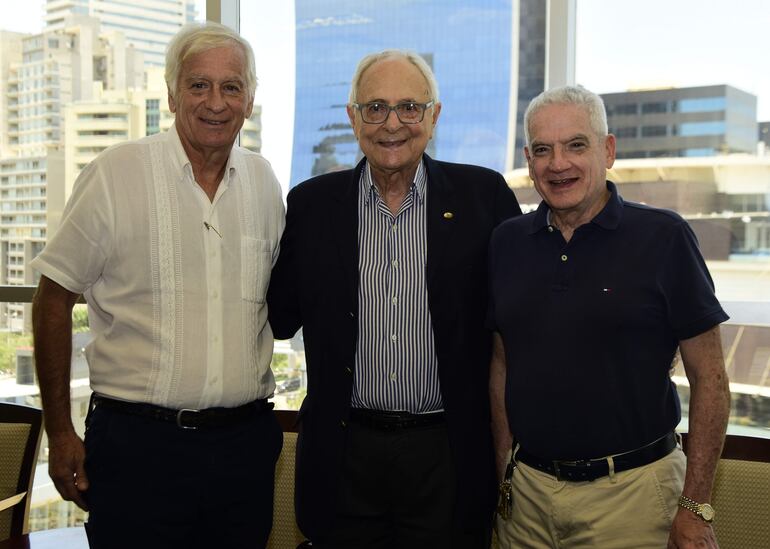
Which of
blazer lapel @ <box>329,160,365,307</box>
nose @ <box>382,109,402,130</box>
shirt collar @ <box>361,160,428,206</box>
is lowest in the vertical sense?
blazer lapel @ <box>329,160,365,307</box>

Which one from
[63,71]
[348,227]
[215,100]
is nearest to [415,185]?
[348,227]

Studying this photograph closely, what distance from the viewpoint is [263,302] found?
2195 mm

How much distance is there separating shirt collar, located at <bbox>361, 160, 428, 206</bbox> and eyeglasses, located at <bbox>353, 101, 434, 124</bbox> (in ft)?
0.50

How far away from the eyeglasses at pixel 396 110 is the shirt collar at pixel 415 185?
15 cm

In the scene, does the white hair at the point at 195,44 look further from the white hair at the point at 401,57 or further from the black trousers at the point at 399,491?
the black trousers at the point at 399,491

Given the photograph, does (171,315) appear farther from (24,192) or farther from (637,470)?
(24,192)

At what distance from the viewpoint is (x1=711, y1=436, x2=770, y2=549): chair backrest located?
222 cm

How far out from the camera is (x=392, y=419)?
2.11 m

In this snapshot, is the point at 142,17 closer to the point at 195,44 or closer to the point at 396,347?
the point at 195,44

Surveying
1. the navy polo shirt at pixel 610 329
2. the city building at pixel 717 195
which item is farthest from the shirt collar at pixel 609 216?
the city building at pixel 717 195

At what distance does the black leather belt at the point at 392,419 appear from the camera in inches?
83.0

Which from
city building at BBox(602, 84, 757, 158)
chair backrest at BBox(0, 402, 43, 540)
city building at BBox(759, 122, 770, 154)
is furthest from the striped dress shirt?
city building at BBox(759, 122, 770, 154)

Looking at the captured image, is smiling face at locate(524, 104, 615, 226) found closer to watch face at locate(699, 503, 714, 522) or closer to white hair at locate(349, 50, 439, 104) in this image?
white hair at locate(349, 50, 439, 104)

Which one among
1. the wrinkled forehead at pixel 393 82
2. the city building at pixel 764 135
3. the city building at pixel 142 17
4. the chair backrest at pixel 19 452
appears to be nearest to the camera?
the wrinkled forehead at pixel 393 82
